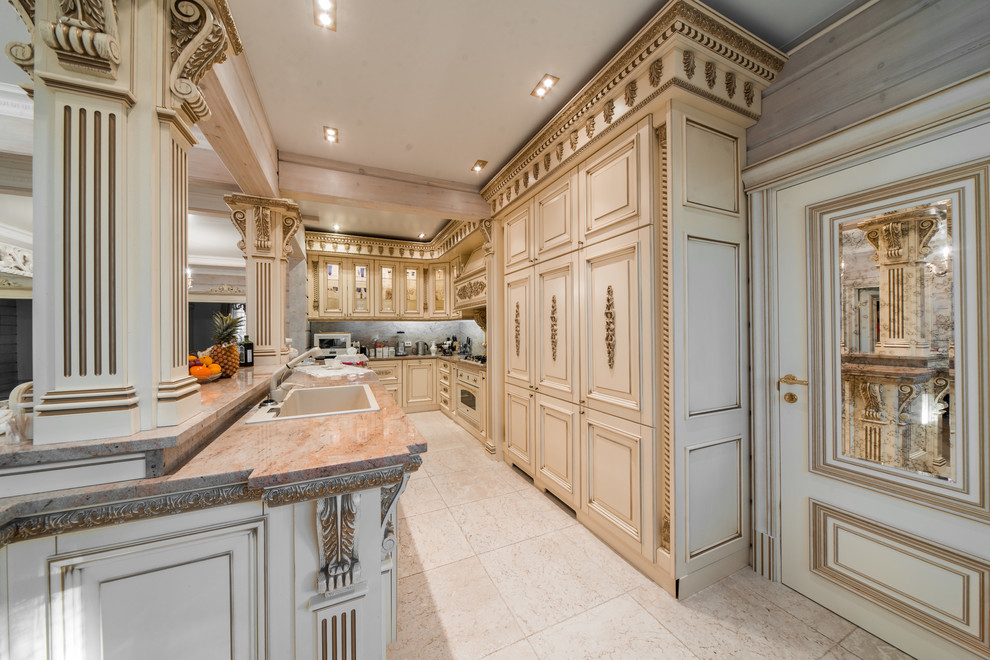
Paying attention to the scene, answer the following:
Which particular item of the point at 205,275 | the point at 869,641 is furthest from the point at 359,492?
the point at 205,275

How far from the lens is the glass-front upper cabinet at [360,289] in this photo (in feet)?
16.8

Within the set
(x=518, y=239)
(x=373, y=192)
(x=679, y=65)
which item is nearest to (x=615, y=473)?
(x=518, y=239)

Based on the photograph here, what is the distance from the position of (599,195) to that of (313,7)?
5.46ft

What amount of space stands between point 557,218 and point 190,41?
1991 millimetres

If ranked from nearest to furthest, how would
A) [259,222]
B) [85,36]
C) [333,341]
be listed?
[85,36] < [259,222] < [333,341]

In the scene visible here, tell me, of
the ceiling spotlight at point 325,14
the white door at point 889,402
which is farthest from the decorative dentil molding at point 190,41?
the white door at point 889,402

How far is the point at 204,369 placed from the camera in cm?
177

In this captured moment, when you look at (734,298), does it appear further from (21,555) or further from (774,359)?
(21,555)

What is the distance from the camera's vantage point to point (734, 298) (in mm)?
1797

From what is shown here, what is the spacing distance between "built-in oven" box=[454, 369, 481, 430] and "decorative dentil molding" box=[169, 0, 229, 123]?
3345 millimetres

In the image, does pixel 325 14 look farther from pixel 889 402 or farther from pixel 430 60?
pixel 889 402

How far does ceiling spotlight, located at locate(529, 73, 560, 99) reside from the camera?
1932mm

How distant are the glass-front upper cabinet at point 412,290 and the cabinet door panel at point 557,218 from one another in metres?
3.26

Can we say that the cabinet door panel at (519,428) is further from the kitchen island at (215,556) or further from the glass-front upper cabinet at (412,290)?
the glass-front upper cabinet at (412,290)
